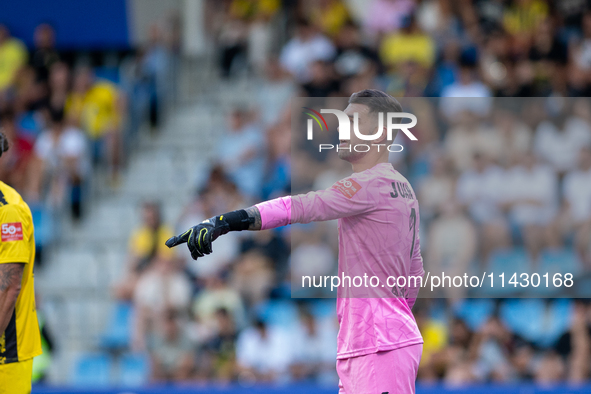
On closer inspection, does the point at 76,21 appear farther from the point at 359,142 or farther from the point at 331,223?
the point at 359,142

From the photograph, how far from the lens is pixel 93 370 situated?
9.86 m

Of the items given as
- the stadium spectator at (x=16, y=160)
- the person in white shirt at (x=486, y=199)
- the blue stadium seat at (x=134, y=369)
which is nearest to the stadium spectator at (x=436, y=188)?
the person in white shirt at (x=486, y=199)

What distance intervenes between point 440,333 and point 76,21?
9.34 m

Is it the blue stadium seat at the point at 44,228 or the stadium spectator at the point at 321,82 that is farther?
the blue stadium seat at the point at 44,228

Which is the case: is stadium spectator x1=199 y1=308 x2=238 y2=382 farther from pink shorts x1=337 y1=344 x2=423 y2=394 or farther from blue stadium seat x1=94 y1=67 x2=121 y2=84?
blue stadium seat x1=94 y1=67 x2=121 y2=84

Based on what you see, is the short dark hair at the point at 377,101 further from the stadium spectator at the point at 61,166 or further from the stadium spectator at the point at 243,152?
the stadium spectator at the point at 61,166

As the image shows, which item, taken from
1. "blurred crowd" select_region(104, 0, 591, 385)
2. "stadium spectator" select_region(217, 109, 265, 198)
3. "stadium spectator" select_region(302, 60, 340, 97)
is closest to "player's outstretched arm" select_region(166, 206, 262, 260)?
"blurred crowd" select_region(104, 0, 591, 385)

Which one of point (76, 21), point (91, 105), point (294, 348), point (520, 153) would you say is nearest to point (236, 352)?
point (294, 348)

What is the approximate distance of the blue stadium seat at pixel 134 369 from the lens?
954cm

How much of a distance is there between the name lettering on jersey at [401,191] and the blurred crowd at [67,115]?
8.44m

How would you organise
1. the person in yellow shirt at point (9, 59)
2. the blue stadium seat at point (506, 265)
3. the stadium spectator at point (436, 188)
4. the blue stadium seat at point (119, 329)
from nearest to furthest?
the blue stadium seat at point (506, 265)
the stadium spectator at point (436, 188)
the blue stadium seat at point (119, 329)
the person in yellow shirt at point (9, 59)

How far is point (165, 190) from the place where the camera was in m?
11.9

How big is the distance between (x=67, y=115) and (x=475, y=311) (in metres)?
7.24

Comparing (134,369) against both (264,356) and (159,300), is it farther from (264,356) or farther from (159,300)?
(264,356)
